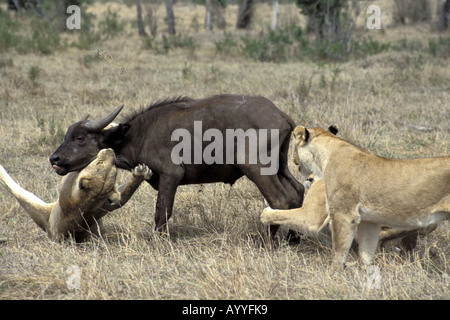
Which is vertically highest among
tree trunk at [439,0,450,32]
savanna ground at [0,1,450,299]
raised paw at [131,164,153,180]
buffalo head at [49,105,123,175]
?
tree trunk at [439,0,450,32]

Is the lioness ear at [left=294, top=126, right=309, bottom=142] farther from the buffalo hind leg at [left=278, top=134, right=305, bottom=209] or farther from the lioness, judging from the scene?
the lioness

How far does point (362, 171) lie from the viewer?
4.52 m

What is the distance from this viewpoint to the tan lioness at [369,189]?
4.18 m

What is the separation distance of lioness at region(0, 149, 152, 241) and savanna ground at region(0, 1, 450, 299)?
0.56ft

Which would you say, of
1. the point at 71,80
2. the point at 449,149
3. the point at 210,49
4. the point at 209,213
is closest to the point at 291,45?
the point at 210,49

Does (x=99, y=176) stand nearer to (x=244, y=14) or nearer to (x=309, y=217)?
(x=309, y=217)

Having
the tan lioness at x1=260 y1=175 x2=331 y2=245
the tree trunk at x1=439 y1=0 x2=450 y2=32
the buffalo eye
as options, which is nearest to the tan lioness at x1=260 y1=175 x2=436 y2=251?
the tan lioness at x1=260 y1=175 x2=331 y2=245

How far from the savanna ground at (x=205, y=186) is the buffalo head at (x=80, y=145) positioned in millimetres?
729

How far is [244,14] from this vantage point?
2903cm

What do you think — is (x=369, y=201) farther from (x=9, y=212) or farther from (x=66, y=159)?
(x=9, y=212)

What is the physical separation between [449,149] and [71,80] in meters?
8.09

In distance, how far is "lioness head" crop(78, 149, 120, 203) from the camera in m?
4.82

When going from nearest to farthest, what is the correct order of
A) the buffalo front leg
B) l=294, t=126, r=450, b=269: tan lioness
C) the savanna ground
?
l=294, t=126, r=450, b=269: tan lioness
the savanna ground
the buffalo front leg

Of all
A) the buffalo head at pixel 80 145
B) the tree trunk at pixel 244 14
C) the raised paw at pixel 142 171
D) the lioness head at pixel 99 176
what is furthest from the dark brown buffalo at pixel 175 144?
the tree trunk at pixel 244 14
